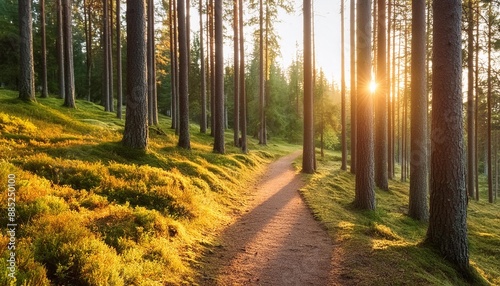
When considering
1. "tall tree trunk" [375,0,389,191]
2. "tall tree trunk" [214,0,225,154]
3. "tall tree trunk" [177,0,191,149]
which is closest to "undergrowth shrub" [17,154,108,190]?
"tall tree trunk" [177,0,191,149]

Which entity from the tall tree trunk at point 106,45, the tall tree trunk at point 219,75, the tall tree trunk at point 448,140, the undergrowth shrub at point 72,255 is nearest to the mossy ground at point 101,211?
the undergrowth shrub at point 72,255

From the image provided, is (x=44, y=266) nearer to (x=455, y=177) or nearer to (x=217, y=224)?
(x=217, y=224)

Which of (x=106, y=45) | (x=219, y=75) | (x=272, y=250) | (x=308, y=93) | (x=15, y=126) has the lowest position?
(x=272, y=250)

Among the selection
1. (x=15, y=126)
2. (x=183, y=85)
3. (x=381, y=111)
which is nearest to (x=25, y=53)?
(x=15, y=126)

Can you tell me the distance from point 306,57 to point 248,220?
10.6m

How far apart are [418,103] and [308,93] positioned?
7049 millimetres

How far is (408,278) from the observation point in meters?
5.12

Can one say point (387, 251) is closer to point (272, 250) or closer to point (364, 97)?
point (272, 250)

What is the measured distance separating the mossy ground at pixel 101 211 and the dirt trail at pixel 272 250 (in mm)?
521

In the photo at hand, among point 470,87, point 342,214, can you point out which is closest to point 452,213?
point 342,214

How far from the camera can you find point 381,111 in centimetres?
1603

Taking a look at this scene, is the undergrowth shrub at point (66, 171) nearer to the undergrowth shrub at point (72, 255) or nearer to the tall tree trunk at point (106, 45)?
Result: the undergrowth shrub at point (72, 255)

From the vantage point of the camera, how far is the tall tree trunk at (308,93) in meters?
15.9

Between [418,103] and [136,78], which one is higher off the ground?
[136,78]
